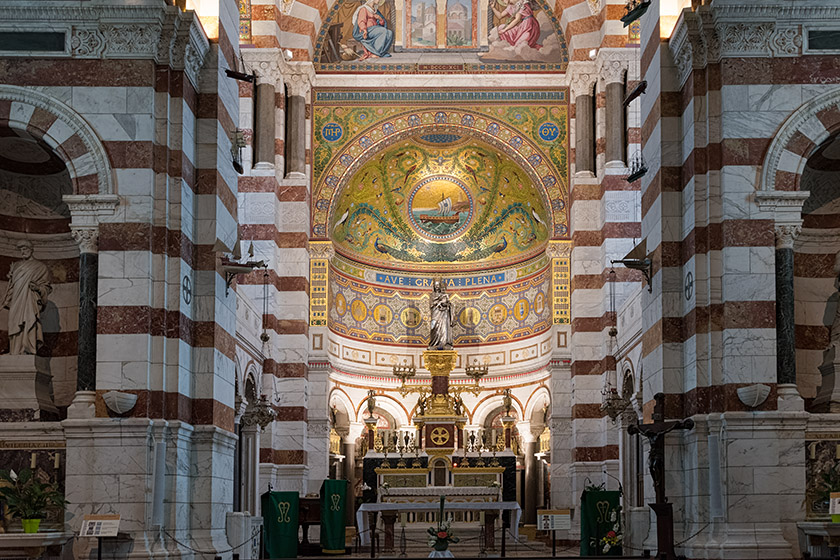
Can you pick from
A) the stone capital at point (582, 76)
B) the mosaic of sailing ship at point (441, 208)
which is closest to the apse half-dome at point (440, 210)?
the mosaic of sailing ship at point (441, 208)

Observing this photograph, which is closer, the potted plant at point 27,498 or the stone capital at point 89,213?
the potted plant at point 27,498

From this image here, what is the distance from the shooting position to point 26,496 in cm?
1116

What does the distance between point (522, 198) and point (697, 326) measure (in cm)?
1447

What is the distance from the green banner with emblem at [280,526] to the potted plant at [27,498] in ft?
15.7

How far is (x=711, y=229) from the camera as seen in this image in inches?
486

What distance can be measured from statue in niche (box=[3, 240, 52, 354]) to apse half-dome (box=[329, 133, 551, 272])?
1262 cm

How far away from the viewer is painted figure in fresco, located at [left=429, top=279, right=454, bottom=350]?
1025 inches

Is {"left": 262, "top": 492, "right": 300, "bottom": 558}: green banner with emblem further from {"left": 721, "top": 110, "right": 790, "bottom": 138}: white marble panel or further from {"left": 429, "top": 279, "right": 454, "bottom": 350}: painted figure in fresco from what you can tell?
{"left": 429, "top": 279, "right": 454, "bottom": 350}: painted figure in fresco

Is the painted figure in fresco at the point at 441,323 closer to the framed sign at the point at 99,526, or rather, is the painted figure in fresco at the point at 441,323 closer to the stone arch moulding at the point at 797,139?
the stone arch moulding at the point at 797,139

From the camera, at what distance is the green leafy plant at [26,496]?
11.1m

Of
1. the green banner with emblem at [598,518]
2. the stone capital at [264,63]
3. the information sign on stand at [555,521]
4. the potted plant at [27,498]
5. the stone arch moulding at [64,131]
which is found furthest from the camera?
the stone capital at [264,63]

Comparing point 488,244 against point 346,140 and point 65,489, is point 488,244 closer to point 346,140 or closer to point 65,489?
point 346,140

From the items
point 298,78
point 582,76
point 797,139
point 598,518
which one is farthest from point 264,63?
point 797,139

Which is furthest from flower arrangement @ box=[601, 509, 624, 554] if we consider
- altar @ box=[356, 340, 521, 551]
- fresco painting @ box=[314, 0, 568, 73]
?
fresco painting @ box=[314, 0, 568, 73]
